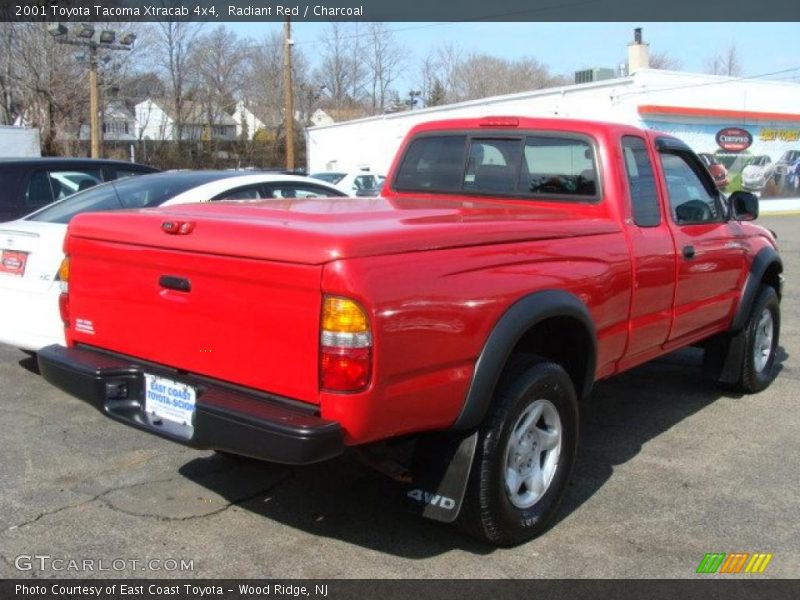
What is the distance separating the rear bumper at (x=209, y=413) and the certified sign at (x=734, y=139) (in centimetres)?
2797

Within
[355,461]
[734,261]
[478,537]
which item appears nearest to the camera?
[478,537]

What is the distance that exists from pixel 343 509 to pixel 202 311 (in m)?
1.39

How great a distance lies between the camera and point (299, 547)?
3615mm

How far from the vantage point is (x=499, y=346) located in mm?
3240

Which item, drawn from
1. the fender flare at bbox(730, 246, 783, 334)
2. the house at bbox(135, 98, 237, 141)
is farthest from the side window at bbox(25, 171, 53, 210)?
the house at bbox(135, 98, 237, 141)

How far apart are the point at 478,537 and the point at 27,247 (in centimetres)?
371

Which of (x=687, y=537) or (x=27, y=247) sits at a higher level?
(x=27, y=247)

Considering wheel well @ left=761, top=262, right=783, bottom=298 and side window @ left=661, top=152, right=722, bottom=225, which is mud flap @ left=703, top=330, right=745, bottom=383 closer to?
wheel well @ left=761, top=262, right=783, bottom=298

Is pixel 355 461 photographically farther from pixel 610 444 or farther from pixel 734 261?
pixel 734 261

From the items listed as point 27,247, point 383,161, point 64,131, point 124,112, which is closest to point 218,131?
point 124,112

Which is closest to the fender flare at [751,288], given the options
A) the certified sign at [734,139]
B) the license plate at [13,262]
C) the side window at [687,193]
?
the side window at [687,193]

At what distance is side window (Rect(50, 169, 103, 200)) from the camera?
795 cm

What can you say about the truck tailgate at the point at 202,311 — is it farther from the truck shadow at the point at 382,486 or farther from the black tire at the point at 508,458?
the truck shadow at the point at 382,486
